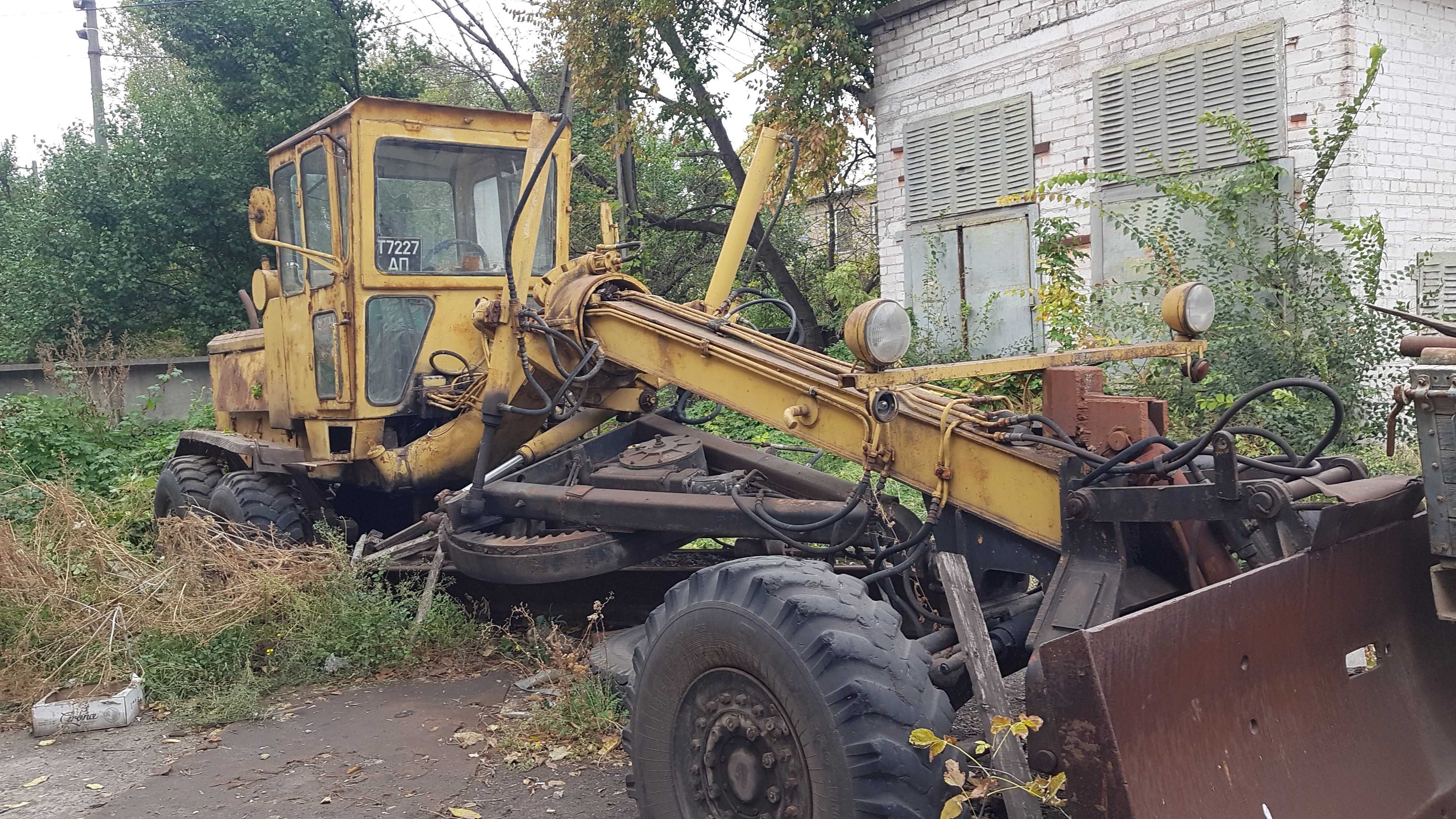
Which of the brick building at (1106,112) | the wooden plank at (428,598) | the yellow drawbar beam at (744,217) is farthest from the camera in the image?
the brick building at (1106,112)

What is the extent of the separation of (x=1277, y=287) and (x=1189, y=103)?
171 centimetres

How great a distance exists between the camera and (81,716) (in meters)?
5.23

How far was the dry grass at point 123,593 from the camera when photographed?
5.71 m

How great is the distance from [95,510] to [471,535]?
4475mm

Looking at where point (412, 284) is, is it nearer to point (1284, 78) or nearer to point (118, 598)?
point (118, 598)

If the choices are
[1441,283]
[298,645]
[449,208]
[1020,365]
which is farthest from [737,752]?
[1441,283]

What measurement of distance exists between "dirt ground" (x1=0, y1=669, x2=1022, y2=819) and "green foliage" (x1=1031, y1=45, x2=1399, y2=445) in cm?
385

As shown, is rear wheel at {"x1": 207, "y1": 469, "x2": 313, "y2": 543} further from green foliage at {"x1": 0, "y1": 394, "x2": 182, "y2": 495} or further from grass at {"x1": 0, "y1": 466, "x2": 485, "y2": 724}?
green foliage at {"x1": 0, "y1": 394, "x2": 182, "y2": 495}

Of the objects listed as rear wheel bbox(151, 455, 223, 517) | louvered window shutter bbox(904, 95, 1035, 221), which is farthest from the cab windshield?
louvered window shutter bbox(904, 95, 1035, 221)

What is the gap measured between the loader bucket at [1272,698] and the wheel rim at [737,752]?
0.70 m

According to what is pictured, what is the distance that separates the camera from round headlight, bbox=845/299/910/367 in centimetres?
340

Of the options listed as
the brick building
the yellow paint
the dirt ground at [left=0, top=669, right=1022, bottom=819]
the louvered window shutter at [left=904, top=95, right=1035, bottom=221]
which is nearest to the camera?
the yellow paint

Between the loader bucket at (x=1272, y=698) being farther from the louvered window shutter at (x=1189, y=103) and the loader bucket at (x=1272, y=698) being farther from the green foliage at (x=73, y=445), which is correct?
the green foliage at (x=73, y=445)

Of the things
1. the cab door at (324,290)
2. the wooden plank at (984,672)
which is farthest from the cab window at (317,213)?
the wooden plank at (984,672)
